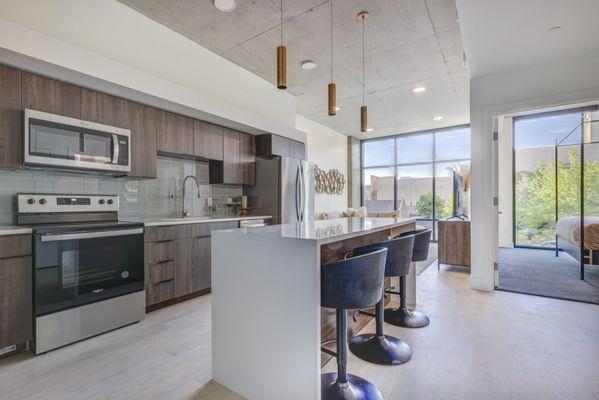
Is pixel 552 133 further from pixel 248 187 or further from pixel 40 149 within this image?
pixel 40 149

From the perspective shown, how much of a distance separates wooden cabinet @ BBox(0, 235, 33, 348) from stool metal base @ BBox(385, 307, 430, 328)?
279 cm

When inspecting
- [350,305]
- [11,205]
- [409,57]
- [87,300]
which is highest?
[409,57]

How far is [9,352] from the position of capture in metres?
2.07

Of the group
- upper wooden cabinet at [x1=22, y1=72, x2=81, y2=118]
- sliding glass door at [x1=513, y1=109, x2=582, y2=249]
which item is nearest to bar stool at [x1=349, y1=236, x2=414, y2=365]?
upper wooden cabinet at [x1=22, y1=72, x2=81, y2=118]

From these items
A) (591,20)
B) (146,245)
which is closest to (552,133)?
(591,20)

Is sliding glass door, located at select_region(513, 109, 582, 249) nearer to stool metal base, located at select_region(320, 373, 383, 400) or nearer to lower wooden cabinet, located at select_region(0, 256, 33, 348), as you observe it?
stool metal base, located at select_region(320, 373, 383, 400)

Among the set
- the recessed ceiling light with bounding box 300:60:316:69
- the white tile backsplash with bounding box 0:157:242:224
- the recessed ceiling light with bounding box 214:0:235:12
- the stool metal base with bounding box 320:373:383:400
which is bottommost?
the stool metal base with bounding box 320:373:383:400

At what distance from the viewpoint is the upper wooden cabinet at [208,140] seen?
3631 mm

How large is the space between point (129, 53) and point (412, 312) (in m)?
3.62

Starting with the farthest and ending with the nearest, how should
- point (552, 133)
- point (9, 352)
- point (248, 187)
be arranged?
point (552, 133), point (248, 187), point (9, 352)

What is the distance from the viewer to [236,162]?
4203 mm

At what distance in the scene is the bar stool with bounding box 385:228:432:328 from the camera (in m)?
2.53

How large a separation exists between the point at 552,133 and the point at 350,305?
704cm

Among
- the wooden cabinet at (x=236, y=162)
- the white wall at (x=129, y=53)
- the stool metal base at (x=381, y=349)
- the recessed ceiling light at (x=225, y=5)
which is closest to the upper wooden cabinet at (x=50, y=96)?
the white wall at (x=129, y=53)
